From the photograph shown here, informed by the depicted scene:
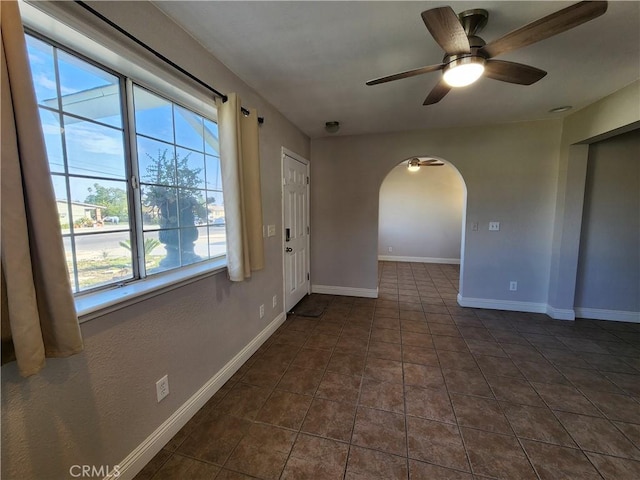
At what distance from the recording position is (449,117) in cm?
304

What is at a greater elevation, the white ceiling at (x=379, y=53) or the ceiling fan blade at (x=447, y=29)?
the white ceiling at (x=379, y=53)

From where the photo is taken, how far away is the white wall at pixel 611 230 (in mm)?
2943

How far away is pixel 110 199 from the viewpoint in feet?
4.51

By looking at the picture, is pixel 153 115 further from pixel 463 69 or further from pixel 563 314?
pixel 563 314

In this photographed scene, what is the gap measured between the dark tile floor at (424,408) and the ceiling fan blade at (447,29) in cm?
219

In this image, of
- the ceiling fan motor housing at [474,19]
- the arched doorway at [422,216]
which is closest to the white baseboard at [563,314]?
the arched doorway at [422,216]

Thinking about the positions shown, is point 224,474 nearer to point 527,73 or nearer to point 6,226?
point 6,226

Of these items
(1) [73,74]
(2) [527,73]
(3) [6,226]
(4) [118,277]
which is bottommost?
(4) [118,277]

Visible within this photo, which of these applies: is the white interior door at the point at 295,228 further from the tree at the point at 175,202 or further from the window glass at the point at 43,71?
the window glass at the point at 43,71

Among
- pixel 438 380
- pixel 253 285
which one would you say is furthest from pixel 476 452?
pixel 253 285

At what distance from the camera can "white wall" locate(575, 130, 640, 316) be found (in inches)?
116


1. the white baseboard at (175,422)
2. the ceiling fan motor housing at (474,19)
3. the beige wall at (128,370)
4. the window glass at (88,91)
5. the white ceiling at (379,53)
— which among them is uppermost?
the white ceiling at (379,53)

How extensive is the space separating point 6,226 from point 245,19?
1.47 meters

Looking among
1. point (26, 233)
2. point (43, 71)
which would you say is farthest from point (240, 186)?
point (26, 233)
